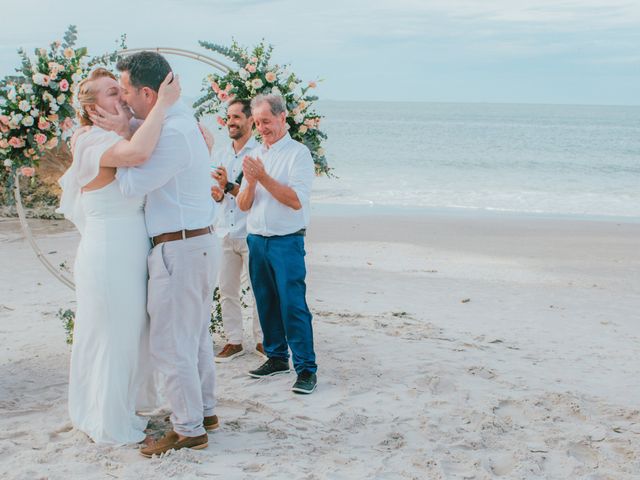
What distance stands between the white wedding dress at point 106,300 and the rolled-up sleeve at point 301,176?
1.51m

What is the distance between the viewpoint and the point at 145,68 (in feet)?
12.9

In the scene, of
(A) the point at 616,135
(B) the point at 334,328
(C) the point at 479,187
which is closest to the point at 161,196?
(B) the point at 334,328

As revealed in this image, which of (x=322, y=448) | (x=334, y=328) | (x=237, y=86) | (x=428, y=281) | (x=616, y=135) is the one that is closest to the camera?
(x=322, y=448)

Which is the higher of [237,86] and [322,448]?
[237,86]

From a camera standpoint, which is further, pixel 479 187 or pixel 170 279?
pixel 479 187

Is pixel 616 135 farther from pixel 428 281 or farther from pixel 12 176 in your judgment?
pixel 12 176

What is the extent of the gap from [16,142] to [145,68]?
2.22m

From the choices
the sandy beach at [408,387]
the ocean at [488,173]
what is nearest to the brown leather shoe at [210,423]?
the sandy beach at [408,387]

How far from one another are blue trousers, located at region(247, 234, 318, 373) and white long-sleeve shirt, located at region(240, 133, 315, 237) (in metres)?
0.09

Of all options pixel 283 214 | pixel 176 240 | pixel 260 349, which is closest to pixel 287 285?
pixel 283 214

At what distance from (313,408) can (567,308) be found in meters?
4.71

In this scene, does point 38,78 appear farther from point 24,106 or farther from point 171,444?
point 171,444

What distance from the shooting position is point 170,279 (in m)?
4.12

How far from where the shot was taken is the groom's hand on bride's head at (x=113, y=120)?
4031mm
